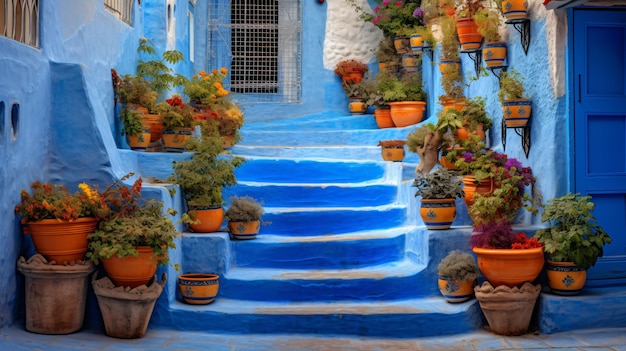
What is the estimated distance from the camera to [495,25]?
8.22 metres

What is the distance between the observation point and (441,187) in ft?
25.0

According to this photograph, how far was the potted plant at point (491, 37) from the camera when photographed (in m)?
8.16

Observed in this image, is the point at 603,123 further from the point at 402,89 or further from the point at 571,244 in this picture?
the point at 402,89

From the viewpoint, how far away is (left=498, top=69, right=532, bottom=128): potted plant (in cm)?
761

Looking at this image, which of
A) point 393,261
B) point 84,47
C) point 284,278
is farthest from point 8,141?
point 393,261

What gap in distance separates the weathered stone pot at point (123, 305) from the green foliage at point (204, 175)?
5.00 ft

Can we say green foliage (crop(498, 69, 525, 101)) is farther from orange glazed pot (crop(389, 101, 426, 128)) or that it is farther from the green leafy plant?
orange glazed pot (crop(389, 101, 426, 128))

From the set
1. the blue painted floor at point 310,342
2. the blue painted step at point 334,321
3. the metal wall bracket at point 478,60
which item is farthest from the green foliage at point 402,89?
the blue painted floor at point 310,342

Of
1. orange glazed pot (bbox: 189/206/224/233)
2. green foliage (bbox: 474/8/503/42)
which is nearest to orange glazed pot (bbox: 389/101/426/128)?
green foliage (bbox: 474/8/503/42)

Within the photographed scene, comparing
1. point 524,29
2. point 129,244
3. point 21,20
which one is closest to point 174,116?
point 21,20

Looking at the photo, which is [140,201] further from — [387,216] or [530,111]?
[530,111]

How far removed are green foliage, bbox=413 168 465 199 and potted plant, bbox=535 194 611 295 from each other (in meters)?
0.98

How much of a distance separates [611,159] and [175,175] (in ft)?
13.8

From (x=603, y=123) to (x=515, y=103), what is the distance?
2.82 feet
